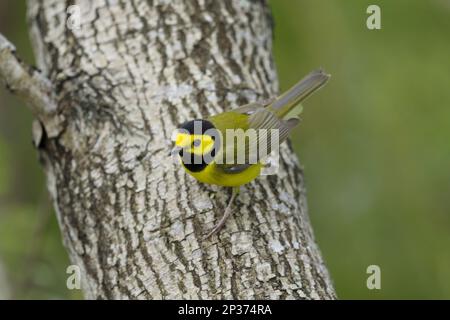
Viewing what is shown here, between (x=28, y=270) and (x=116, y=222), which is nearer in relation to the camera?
(x=116, y=222)

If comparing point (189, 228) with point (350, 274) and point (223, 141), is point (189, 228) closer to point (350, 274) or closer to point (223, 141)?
point (223, 141)

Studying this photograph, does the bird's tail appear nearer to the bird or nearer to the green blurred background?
the bird

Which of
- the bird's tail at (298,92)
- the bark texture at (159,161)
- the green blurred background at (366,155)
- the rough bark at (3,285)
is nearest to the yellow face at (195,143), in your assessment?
the bark texture at (159,161)

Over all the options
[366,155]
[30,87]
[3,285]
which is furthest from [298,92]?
[3,285]

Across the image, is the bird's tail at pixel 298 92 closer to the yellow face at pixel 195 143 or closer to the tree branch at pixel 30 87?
the yellow face at pixel 195 143
